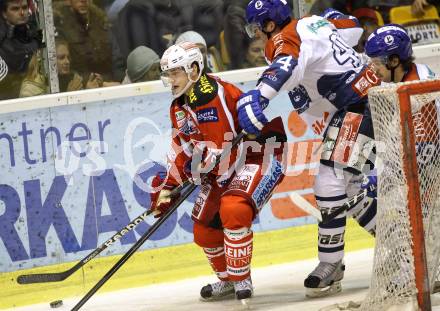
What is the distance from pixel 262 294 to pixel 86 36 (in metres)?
1.99

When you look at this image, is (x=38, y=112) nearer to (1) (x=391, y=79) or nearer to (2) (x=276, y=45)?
(2) (x=276, y=45)

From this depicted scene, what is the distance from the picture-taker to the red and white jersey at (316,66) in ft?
15.1

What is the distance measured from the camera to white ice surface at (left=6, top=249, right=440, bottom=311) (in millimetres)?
4883

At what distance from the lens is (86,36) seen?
242 inches

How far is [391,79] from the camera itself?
193 inches

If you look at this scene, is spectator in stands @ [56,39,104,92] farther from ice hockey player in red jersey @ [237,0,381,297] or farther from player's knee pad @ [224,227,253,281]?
player's knee pad @ [224,227,253,281]

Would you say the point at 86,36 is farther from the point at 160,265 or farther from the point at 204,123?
the point at 204,123

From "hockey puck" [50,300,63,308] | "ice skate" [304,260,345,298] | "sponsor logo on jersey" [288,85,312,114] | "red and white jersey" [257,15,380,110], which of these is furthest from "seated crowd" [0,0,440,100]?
"ice skate" [304,260,345,298]

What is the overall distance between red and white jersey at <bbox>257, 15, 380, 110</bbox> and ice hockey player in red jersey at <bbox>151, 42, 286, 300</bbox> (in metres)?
0.27

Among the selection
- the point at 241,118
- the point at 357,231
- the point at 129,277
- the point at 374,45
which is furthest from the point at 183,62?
the point at 357,231

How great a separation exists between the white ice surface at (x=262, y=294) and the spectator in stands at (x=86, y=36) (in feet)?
4.42

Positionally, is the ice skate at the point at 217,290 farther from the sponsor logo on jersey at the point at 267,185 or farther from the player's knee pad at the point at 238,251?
the sponsor logo on jersey at the point at 267,185

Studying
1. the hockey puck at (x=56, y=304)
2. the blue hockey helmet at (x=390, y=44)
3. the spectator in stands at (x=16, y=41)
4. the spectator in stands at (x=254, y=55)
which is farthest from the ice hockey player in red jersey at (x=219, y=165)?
the spectator in stands at (x=254, y=55)

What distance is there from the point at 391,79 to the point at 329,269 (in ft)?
3.16
